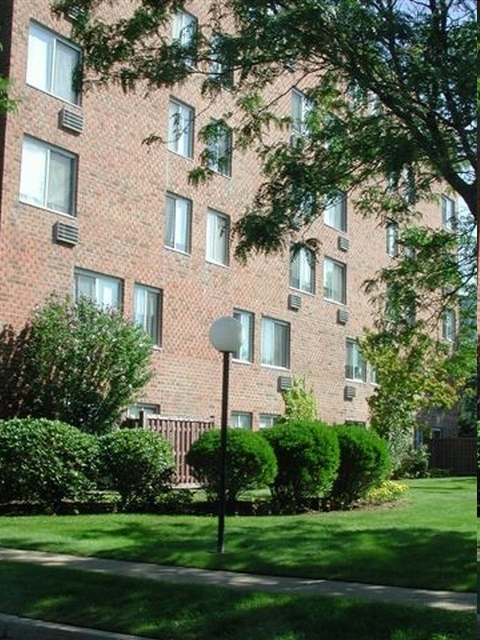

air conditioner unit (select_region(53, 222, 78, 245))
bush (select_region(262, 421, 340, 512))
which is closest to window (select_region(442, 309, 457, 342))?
bush (select_region(262, 421, 340, 512))

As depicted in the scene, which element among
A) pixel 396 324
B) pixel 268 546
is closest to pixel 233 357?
pixel 396 324

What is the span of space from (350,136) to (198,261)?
14.3 m

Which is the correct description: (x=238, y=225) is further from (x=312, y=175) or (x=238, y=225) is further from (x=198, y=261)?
(x=198, y=261)

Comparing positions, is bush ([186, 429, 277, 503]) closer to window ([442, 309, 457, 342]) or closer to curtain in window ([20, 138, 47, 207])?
window ([442, 309, 457, 342])

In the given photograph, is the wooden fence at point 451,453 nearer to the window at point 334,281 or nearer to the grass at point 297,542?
the window at point 334,281

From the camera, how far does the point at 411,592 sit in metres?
8.43

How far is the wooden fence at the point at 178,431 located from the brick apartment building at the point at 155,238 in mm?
1681

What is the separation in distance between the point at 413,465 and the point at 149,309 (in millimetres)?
11390

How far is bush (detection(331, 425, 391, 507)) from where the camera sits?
1706 cm

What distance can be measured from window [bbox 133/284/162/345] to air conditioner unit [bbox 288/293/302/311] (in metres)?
6.64

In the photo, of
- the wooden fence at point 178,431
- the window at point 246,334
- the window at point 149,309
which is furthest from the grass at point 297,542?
the window at point 246,334

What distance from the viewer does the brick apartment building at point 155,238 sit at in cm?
1991

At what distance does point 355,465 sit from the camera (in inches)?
673

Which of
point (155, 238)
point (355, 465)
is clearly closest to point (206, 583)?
point (355, 465)
